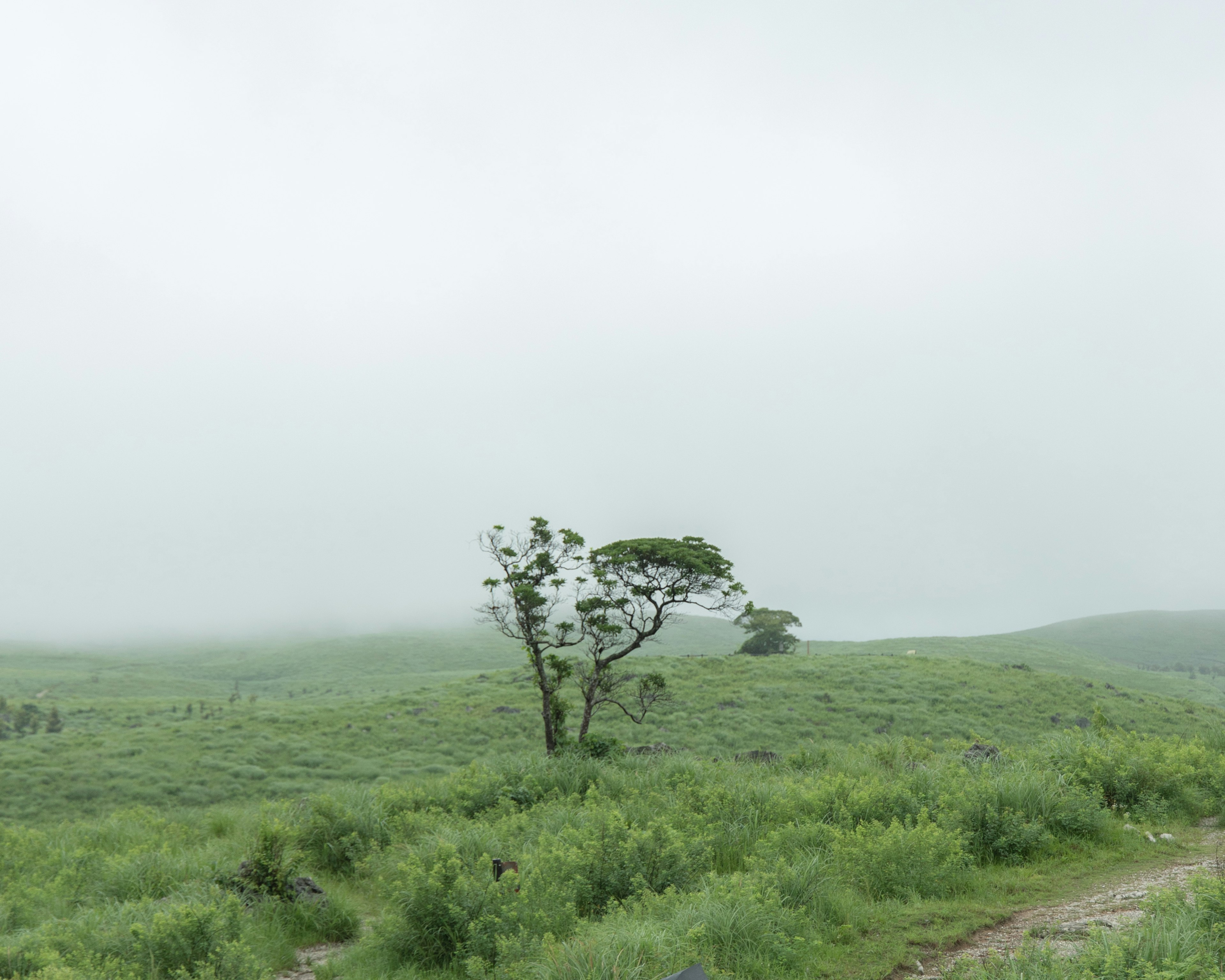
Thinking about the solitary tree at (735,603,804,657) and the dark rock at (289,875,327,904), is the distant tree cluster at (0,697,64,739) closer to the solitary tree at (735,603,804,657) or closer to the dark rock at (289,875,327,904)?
the dark rock at (289,875,327,904)

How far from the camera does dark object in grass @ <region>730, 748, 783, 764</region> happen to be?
20094 mm

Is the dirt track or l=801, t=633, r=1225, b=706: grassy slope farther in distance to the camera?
l=801, t=633, r=1225, b=706: grassy slope

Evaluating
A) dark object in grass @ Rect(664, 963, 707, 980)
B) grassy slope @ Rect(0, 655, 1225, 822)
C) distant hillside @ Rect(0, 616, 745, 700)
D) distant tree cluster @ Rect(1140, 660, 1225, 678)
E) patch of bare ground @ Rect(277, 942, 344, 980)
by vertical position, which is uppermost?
dark object in grass @ Rect(664, 963, 707, 980)

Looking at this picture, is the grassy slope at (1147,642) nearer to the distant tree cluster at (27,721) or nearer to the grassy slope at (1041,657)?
the grassy slope at (1041,657)

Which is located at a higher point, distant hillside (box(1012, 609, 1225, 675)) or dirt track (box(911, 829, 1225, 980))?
dirt track (box(911, 829, 1225, 980))

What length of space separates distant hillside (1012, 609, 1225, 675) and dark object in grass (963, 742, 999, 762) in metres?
152

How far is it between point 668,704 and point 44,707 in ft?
158

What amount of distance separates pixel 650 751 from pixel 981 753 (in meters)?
10.7

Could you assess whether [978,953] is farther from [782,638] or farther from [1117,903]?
[782,638]

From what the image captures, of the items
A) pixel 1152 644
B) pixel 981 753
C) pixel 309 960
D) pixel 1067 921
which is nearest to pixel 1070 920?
pixel 1067 921

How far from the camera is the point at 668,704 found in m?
40.6

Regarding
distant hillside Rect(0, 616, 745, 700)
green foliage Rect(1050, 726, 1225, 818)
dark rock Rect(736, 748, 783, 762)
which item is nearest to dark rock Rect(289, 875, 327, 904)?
green foliage Rect(1050, 726, 1225, 818)

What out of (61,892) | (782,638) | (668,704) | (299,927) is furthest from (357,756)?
(782,638)

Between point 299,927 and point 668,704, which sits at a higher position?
point 299,927
